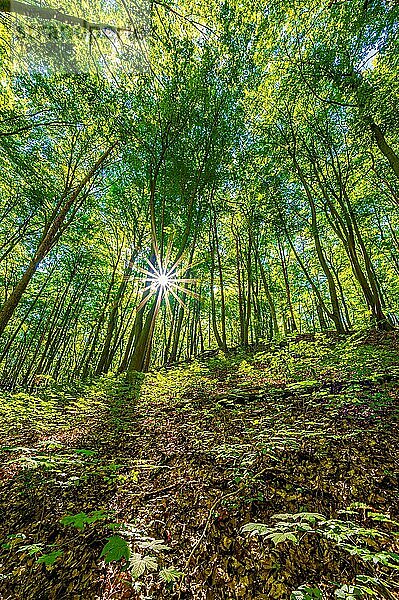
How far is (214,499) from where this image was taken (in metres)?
2.71

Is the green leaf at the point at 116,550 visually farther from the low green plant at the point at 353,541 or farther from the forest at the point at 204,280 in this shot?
Result: the low green plant at the point at 353,541

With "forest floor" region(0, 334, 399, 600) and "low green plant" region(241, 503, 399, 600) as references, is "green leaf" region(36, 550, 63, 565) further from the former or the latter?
"low green plant" region(241, 503, 399, 600)

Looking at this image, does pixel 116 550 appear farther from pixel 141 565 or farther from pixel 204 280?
pixel 204 280

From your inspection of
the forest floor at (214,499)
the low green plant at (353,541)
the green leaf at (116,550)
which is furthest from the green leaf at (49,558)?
the low green plant at (353,541)

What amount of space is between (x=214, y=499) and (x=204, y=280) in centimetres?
1224

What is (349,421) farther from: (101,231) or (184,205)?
(101,231)

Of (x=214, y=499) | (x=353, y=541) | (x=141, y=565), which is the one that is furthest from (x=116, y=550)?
(x=353, y=541)

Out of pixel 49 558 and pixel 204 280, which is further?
pixel 204 280

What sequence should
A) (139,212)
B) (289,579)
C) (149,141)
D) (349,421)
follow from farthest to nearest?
(139,212)
(149,141)
(349,421)
(289,579)

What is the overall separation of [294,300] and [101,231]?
13.9 metres

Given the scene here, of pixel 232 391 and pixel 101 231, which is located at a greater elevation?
pixel 101 231

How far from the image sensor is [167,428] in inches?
177

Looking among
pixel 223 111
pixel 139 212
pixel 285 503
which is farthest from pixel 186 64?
pixel 285 503

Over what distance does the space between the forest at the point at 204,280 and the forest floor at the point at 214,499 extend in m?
0.02
